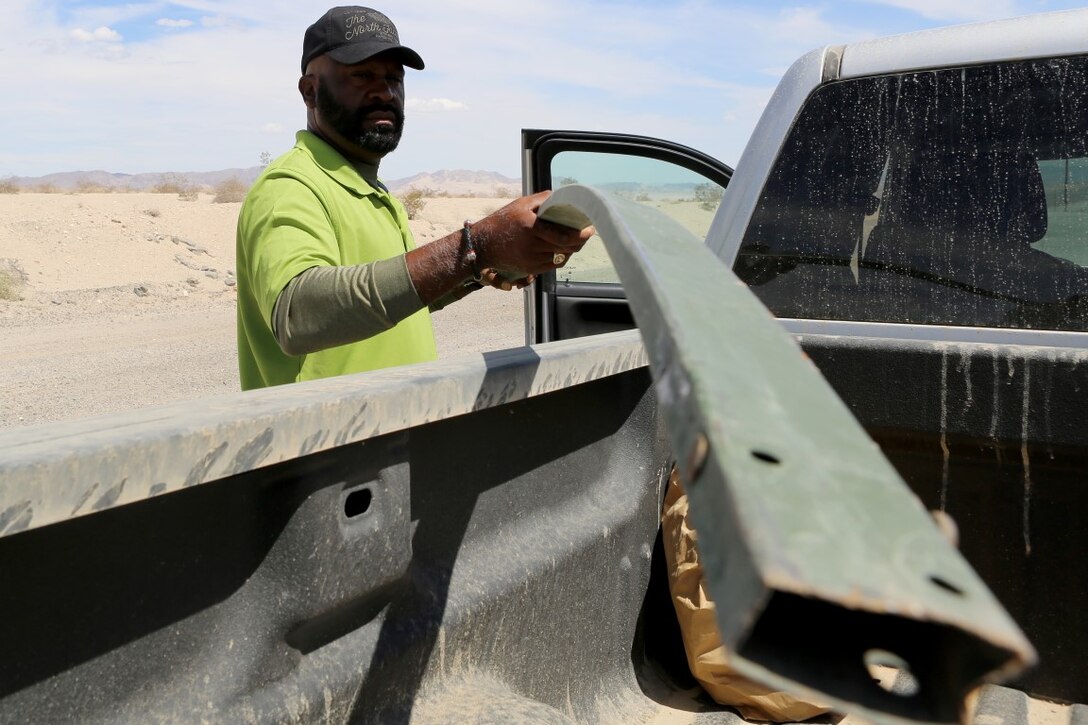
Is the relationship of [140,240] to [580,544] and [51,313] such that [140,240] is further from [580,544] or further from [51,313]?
[580,544]

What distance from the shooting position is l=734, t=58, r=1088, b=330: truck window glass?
2.39m

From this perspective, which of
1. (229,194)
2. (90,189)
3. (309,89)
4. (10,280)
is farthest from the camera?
(90,189)

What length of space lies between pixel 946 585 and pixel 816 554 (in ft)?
0.30

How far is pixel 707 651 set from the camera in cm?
240

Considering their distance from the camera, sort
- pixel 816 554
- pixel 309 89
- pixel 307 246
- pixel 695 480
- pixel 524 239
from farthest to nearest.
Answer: pixel 309 89 → pixel 307 246 → pixel 524 239 → pixel 695 480 → pixel 816 554

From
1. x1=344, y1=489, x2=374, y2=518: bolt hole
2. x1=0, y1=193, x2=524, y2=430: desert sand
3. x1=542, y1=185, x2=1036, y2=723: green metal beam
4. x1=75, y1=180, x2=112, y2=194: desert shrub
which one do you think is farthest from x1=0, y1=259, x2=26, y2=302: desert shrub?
x1=542, y1=185, x2=1036, y2=723: green metal beam

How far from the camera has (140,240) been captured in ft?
73.2

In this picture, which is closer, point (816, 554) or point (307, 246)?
point (816, 554)

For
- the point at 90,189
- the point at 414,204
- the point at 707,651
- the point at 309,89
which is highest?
the point at 309,89

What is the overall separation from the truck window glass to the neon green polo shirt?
1.01 metres

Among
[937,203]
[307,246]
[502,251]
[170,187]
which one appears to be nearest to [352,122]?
[307,246]

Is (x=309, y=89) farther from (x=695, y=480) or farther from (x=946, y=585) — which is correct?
(x=946, y=585)

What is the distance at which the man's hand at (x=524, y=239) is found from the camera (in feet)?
6.75

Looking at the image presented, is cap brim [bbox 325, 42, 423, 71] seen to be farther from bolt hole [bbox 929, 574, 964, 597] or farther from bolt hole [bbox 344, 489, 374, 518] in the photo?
bolt hole [bbox 929, 574, 964, 597]
